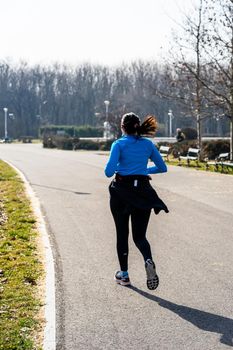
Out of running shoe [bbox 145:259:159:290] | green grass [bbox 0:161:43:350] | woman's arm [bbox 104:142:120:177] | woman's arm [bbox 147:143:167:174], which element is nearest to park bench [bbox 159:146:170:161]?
green grass [bbox 0:161:43:350]

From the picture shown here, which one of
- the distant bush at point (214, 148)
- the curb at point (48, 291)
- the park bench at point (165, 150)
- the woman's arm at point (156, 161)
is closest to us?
the curb at point (48, 291)

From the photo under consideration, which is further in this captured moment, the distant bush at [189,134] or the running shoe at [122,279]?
the distant bush at [189,134]

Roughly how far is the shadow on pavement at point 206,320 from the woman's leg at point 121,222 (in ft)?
2.79

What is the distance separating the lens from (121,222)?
6383 millimetres

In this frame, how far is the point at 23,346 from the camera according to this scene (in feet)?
14.8

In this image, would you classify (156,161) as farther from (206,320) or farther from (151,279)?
(206,320)

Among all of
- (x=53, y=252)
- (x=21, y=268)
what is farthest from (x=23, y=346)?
(x=53, y=252)

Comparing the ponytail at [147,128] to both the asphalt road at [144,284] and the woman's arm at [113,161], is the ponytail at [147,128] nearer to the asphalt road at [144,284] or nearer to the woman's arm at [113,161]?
the woman's arm at [113,161]

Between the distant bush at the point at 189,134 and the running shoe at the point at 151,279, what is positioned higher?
the distant bush at the point at 189,134

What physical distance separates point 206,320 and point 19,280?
7.31ft

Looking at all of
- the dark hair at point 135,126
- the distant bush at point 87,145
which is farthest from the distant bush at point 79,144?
the dark hair at point 135,126

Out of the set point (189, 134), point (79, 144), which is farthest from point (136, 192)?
point (79, 144)

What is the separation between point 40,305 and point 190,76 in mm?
22741

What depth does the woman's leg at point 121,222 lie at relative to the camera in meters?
6.33
